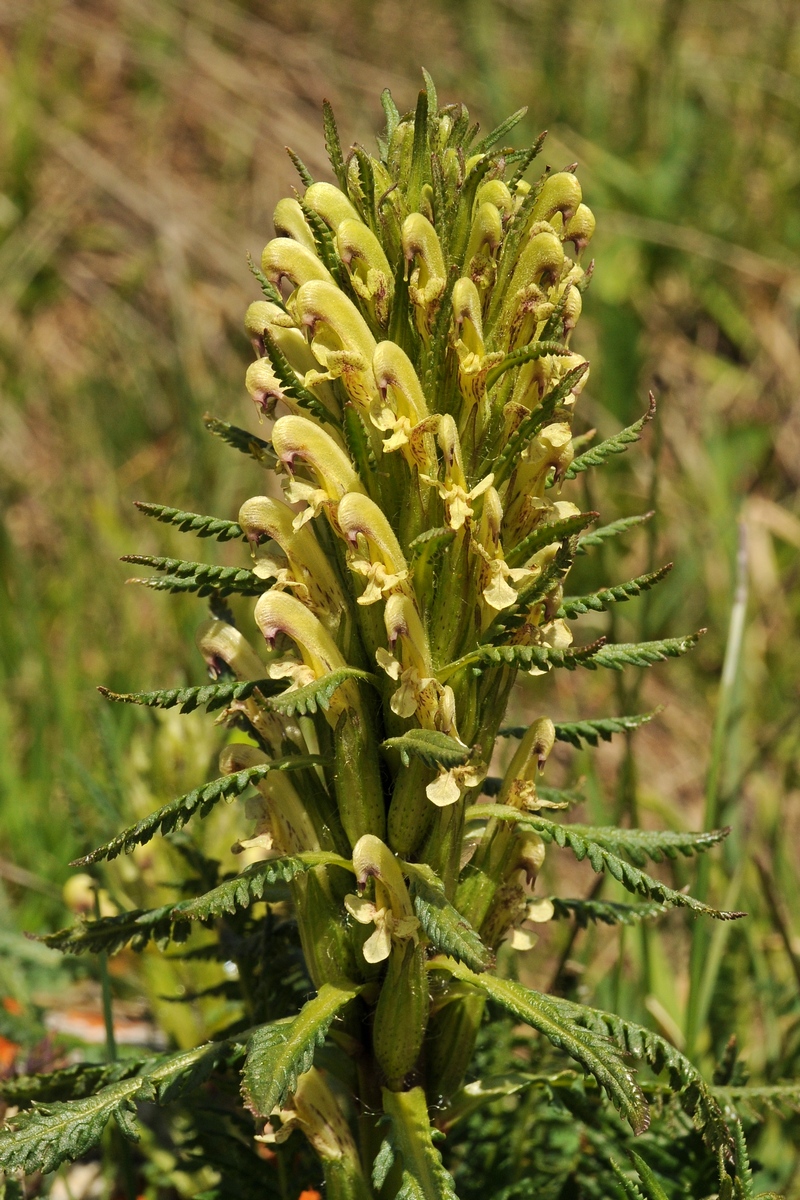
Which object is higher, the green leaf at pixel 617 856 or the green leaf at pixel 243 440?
the green leaf at pixel 243 440

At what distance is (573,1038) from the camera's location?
3.43 ft

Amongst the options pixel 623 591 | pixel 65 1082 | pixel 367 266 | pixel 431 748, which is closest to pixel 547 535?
pixel 623 591

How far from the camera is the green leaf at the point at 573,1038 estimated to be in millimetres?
1002

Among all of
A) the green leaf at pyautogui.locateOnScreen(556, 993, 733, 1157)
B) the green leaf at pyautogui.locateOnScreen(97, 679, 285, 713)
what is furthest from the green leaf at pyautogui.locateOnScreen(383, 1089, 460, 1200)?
the green leaf at pyautogui.locateOnScreen(97, 679, 285, 713)

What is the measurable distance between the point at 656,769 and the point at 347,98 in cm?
371

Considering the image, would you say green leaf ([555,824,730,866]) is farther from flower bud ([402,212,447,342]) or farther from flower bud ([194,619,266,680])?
flower bud ([402,212,447,342])

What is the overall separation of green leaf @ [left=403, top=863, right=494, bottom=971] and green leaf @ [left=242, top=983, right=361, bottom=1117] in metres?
0.13

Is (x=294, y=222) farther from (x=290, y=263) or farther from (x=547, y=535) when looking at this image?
(x=547, y=535)

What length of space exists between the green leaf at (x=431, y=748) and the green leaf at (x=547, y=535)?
20 centimetres

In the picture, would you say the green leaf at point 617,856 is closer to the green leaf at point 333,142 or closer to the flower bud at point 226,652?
the flower bud at point 226,652

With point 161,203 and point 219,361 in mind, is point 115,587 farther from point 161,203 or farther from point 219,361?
point 161,203

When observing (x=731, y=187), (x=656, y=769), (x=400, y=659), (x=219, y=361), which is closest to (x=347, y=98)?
(x=219, y=361)

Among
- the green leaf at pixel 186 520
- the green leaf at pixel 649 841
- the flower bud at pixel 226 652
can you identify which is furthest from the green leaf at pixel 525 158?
the green leaf at pixel 649 841

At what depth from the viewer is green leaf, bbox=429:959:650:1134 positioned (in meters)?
1.00
